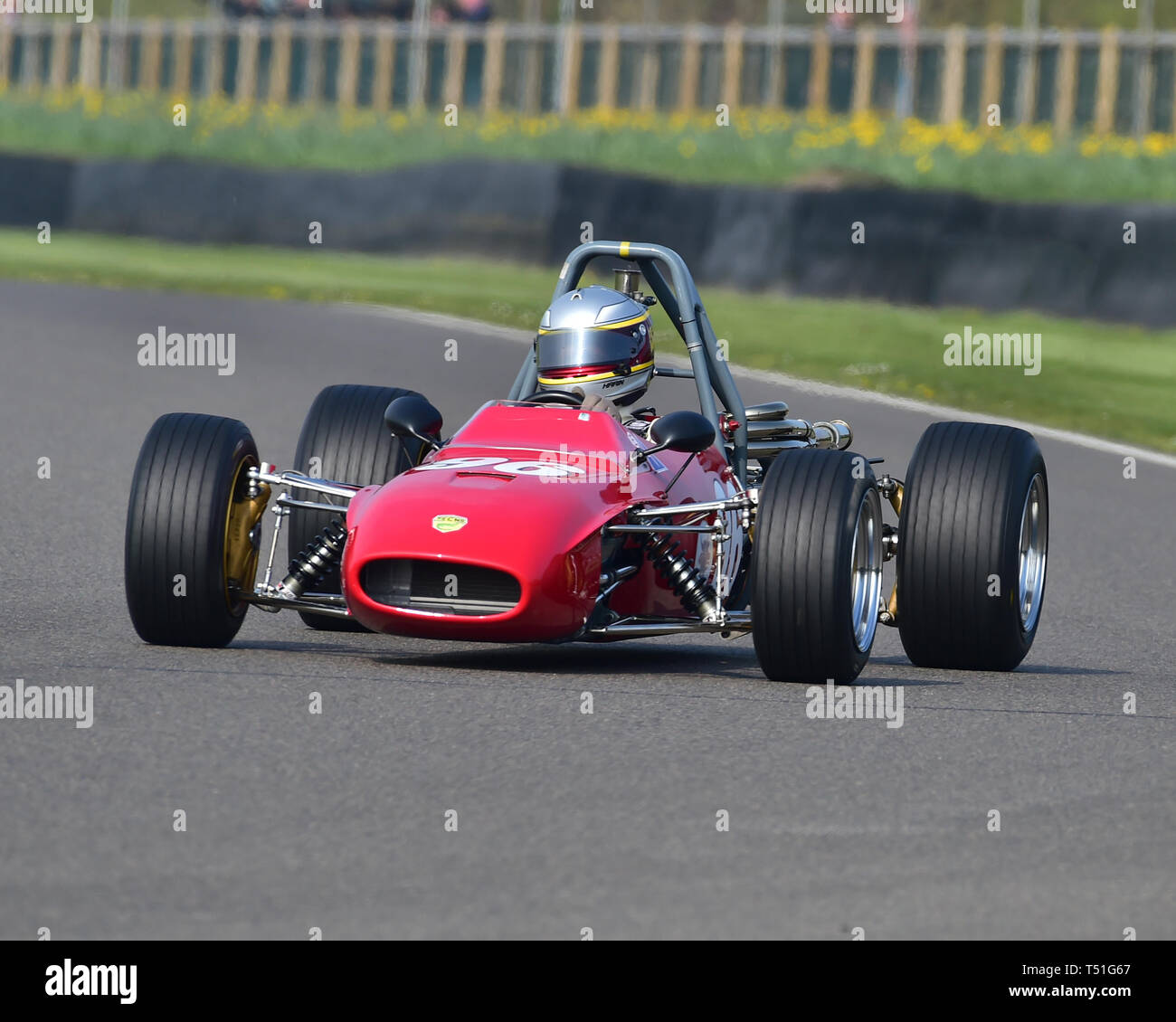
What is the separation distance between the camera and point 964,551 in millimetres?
8906

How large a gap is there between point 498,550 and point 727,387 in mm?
2045

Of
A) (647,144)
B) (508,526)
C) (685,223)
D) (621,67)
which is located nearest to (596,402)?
(508,526)

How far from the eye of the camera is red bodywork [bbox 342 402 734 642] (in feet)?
26.1

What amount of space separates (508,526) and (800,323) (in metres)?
13.7

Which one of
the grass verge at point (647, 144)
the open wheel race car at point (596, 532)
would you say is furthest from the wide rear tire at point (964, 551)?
the grass verge at point (647, 144)

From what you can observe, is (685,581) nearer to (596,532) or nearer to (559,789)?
(596,532)

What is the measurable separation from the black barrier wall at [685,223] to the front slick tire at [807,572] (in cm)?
1247

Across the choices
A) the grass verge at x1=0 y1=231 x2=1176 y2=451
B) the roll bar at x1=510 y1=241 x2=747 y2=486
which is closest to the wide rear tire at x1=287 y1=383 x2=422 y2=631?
the roll bar at x1=510 y1=241 x2=747 y2=486

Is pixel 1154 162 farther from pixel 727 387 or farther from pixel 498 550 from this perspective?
pixel 498 550

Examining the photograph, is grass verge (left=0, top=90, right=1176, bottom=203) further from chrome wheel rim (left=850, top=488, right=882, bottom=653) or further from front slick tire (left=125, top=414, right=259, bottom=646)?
front slick tire (left=125, top=414, right=259, bottom=646)

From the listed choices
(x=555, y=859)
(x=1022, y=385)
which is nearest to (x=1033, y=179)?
(x=1022, y=385)

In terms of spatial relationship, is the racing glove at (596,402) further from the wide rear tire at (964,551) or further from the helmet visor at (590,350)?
the wide rear tire at (964,551)

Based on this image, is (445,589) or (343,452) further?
(343,452)
